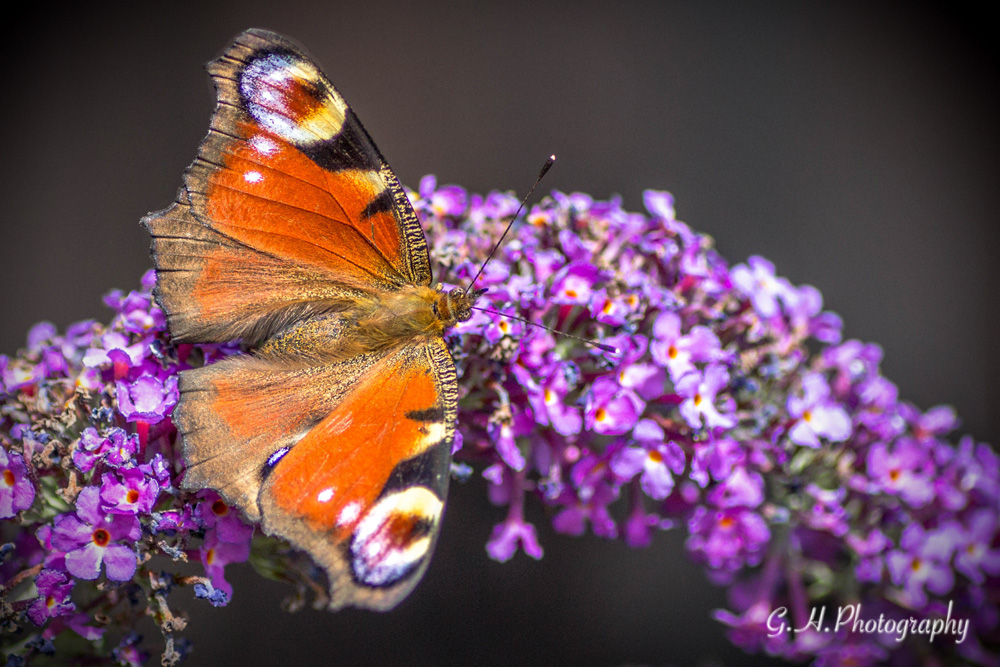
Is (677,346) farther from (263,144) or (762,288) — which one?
(263,144)

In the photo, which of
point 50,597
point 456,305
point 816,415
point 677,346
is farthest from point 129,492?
point 816,415

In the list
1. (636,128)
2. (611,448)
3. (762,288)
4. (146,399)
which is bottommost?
(146,399)

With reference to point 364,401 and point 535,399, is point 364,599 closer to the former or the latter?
point 364,401

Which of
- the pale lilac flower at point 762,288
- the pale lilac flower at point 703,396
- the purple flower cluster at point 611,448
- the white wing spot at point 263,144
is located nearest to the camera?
the purple flower cluster at point 611,448

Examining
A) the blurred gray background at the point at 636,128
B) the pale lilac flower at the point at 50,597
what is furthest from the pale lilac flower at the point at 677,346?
the blurred gray background at the point at 636,128

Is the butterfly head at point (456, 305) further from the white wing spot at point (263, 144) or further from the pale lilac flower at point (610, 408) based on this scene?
the white wing spot at point (263, 144)

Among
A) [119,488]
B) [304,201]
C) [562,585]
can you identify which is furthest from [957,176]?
[119,488]
